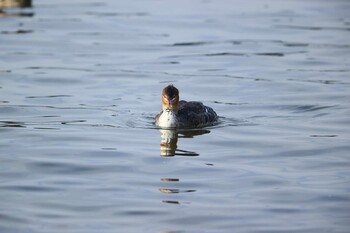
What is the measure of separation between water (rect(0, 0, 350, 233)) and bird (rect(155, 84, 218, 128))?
225 millimetres

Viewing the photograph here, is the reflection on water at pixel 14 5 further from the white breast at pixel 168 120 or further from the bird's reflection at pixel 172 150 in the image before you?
the bird's reflection at pixel 172 150

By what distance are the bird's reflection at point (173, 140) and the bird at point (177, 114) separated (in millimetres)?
155

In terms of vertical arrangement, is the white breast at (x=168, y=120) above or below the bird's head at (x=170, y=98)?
below

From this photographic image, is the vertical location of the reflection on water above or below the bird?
above

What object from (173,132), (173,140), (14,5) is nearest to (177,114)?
(173,132)

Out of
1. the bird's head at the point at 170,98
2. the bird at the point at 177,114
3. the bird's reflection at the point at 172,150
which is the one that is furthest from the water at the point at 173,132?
the bird's head at the point at 170,98

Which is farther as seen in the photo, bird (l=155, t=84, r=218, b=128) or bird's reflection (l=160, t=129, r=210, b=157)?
bird (l=155, t=84, r=218, b=128)

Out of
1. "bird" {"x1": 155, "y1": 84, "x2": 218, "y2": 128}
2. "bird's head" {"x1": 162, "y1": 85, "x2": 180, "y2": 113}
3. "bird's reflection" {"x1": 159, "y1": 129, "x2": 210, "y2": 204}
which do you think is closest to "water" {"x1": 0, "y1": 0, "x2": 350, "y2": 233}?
"bird's reflection" {"x1": 159, "y1": 129, "x2": 210, "y2": 204}

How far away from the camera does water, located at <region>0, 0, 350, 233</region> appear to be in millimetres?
11719

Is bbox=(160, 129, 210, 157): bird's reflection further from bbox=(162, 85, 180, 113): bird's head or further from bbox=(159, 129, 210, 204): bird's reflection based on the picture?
bbox=(162, 85, 180, 113): bird's head

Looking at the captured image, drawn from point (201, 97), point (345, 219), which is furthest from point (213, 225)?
point (201, 97)

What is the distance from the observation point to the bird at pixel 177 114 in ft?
54.1

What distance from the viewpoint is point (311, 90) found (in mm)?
19656

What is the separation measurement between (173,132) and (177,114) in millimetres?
420
